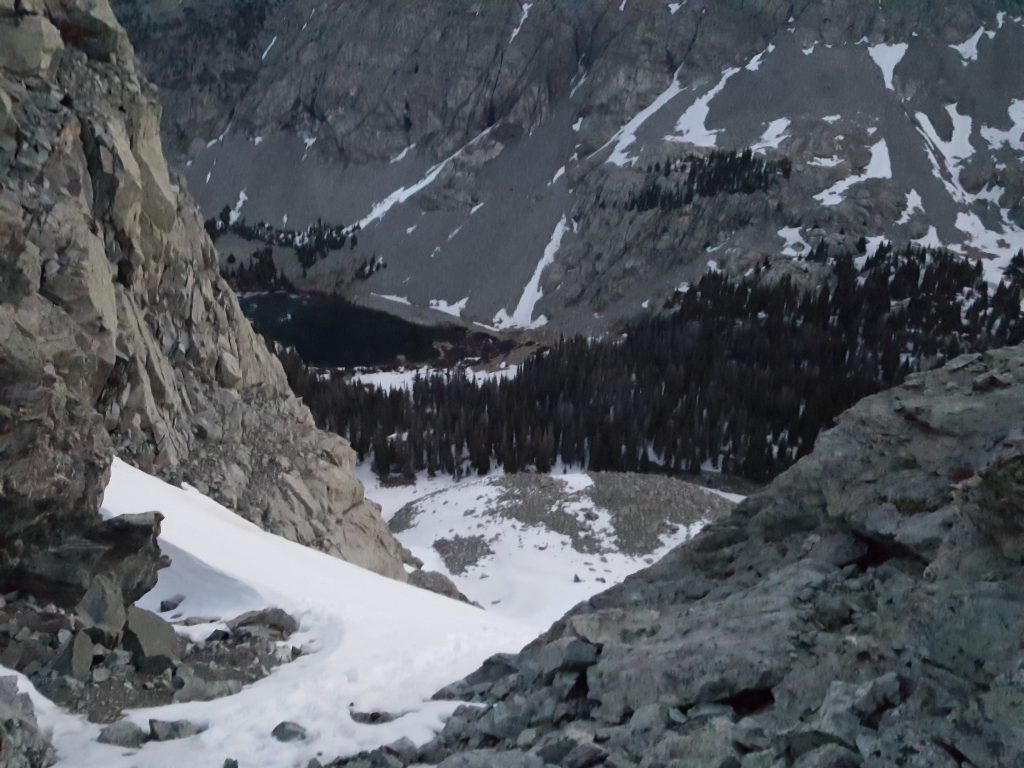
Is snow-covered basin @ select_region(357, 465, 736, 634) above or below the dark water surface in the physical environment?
below

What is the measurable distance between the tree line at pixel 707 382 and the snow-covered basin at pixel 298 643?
42741 millimetres

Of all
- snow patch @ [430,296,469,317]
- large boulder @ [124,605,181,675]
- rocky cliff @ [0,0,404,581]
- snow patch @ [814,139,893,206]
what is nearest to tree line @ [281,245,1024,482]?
snow patch @ [814,139,893,206]

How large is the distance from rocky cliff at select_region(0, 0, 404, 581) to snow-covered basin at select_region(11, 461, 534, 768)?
213 cm

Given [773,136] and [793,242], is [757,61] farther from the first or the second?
[793,242]

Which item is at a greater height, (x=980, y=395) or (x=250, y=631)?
(x=980, y=395)

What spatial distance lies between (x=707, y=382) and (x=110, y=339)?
6102 cm

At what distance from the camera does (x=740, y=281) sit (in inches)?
3561

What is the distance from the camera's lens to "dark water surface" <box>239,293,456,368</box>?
93438 mm

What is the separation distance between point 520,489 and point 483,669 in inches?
1239

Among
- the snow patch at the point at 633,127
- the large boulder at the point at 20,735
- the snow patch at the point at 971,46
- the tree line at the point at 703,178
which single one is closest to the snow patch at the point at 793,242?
the tree line at the point at 703,178

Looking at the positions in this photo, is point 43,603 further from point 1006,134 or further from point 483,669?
point 1006,134

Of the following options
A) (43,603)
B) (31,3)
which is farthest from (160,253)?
(43,603)

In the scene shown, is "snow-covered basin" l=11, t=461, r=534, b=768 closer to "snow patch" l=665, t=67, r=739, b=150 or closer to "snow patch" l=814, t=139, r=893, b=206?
"snow patch" l=814, t=139, r=893, b=206

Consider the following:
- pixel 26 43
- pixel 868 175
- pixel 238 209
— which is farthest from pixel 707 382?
pixel 238 209
